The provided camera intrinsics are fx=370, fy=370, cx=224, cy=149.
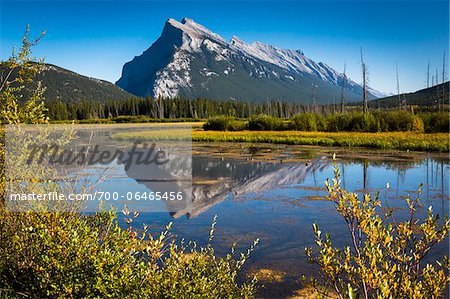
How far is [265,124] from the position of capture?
6181 centimetres

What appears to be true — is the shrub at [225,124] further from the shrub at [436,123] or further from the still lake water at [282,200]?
the still lake water at [282,200]

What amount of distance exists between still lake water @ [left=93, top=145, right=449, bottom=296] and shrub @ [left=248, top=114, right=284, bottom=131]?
31679mm

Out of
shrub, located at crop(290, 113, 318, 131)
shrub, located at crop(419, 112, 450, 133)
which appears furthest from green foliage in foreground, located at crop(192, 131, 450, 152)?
shrub, located at crop(290, 113, 318, 131)

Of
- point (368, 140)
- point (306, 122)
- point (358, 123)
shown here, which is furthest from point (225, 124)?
point (368, 140)

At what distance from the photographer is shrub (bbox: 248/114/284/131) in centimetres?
6031

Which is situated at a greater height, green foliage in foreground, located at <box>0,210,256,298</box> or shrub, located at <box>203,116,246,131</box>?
shrub, located at <box>203,116,246,131</box>

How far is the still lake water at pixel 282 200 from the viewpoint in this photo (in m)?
10.2

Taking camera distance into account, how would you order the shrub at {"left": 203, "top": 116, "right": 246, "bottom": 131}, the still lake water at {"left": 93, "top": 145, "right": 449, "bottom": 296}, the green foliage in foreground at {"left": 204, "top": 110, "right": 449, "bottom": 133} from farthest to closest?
the shrub at {"left": 203, "top": 116, "right": 246, "bottom": 131}
the green foliage in foreground at {"left": 204, "top": 110, "right": 449, "bottom": 133}
the still lake water at {"left": 93, "top": 145, "right": 449, "bottom": 296}

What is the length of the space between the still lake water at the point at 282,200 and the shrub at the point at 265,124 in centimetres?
3168

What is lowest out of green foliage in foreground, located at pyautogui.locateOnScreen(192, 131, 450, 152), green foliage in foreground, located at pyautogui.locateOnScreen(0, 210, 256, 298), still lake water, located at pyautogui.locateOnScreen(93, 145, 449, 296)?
still lake water, located at pyautogui.locateOnScreen(93, 145, 449, 296)

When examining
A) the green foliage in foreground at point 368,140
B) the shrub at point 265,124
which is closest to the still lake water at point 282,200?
the green foliage in foreground at point 368,140

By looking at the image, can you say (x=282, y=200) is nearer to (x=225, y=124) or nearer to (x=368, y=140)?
(x=368, y=140)

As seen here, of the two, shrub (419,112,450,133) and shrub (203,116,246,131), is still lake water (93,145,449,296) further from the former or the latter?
shrub (203,116,246,131)

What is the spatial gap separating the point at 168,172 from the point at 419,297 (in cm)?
2130
